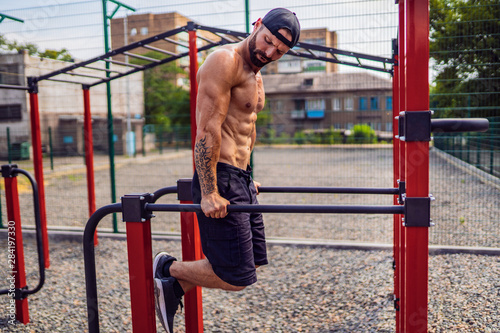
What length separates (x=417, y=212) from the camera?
1.38 m

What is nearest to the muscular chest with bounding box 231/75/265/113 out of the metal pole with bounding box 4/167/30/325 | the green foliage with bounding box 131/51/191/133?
the metal pole with bounding box 4/167/30/325

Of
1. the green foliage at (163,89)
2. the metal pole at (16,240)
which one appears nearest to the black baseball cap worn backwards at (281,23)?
the metal pole at (16,240)

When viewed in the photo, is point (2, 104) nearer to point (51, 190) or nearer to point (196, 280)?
point (51, 190)

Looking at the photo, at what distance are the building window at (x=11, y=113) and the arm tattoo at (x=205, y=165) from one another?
50.9ft

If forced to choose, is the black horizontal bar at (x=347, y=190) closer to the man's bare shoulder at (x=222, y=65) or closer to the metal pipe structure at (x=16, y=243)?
the man's bare shoulder at (x=222, y=65)

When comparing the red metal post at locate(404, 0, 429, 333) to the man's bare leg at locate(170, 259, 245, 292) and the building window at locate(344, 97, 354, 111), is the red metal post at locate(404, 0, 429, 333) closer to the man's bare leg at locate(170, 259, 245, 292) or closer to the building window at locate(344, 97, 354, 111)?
the man's bare leg at locate(170, 259, 245, 292)

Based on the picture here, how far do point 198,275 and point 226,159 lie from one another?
54cm

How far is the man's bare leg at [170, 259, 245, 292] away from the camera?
1.87 m

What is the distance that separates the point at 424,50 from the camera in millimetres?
1326

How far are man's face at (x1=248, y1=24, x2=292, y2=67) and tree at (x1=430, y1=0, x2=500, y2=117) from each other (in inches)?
118

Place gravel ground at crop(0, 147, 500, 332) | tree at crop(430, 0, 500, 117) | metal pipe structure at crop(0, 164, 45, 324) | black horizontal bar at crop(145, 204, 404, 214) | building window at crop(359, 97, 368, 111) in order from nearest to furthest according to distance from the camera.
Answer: black horizontal bar at crop(145, 204, 404, 214) → gravel ground at crop(0, 147, 500, 332) → metal pipe structure at crop(0, 164, 45, 324) → tree at crop(430, 0, 500, 117) → building window at crop(359, 97, 368, 111)

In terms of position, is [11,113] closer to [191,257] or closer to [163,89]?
[163,89]

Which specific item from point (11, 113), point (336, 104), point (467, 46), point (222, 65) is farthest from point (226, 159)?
point (11, 113)

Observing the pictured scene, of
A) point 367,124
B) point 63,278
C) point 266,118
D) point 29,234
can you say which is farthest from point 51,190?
point 266,118
